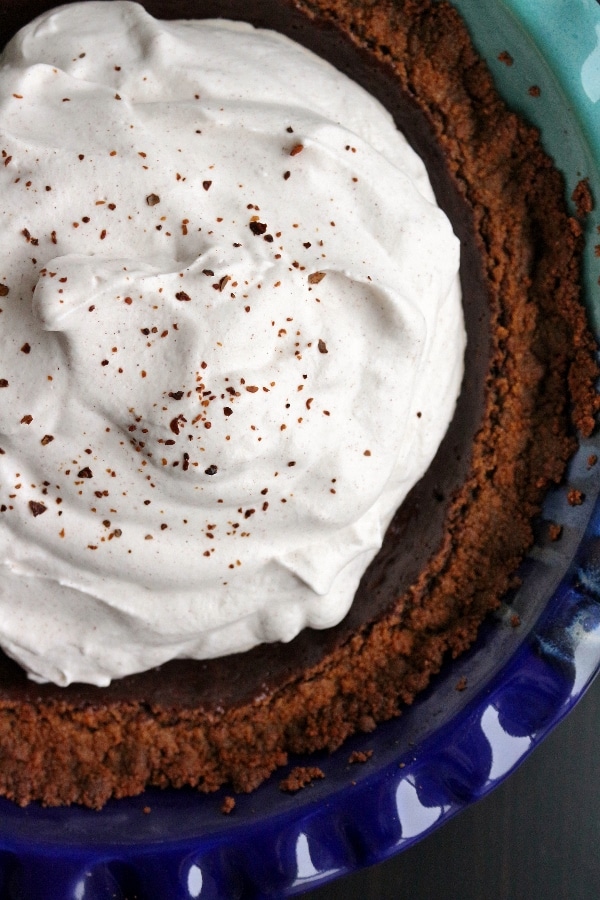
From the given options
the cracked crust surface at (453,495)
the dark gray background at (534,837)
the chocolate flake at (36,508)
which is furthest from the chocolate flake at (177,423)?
the dark gray background at (534,837)

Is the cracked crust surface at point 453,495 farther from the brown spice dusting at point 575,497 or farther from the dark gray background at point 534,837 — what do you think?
the dark gray background at point 534,837

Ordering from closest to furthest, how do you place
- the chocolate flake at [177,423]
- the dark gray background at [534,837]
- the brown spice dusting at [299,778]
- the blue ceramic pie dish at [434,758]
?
the chocolate flake at [177,423] < the blue ceramic pie dish at [434,758] < the brown spice dusting at [299,778] < the dark gray background at [534,837]

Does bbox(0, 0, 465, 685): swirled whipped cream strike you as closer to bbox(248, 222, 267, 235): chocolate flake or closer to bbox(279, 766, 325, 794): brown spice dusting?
bbox(248, 222, 267, 235): chocolate flake

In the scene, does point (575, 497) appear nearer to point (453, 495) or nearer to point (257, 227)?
point (453, 495)

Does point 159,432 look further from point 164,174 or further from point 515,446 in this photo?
point 515,446

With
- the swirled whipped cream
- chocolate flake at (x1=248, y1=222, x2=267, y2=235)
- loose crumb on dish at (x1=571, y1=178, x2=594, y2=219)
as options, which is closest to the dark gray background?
the swirled whipped cream
